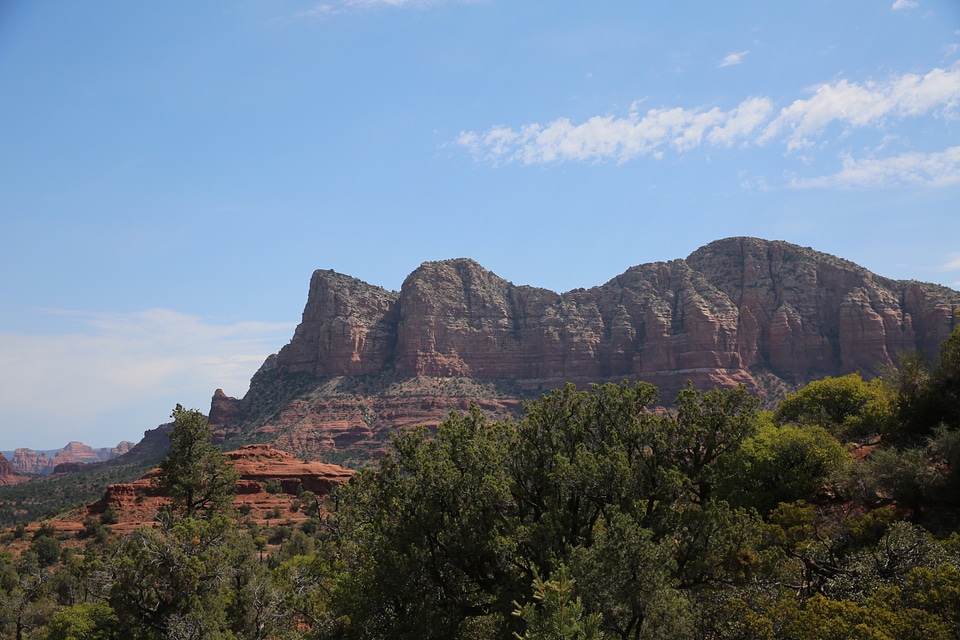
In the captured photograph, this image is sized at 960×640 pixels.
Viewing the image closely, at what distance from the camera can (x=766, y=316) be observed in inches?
7121

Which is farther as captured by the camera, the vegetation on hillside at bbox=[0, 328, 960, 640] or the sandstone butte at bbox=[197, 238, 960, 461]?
the sandstone butte at bbox=[197, 238, 960, 461]

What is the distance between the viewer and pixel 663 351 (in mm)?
187875

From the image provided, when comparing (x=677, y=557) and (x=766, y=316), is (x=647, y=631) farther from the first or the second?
(x=766, y=316)

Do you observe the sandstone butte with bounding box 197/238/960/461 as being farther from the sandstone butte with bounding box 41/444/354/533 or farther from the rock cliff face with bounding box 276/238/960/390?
the sandstone butte with bounding box 41/444/354/533

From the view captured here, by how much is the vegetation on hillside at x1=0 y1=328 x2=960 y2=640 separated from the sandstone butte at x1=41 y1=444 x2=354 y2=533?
44.3 m

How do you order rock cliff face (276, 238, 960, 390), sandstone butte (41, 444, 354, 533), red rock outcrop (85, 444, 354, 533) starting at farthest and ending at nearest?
rock cliff face (276, 238, 960, 390) < red rock outcrop (85, 444, 354, 533) < sandstone butte (41, 444, 354, 533)

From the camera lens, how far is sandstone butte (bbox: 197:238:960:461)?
161 m

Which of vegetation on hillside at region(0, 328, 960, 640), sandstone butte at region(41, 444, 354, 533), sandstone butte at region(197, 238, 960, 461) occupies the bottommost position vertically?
sandstone butte at region(41, 444, 354, 533)

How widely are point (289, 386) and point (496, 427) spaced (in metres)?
170

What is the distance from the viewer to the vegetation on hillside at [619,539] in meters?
16.0

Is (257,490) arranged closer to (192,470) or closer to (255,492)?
(255,492)

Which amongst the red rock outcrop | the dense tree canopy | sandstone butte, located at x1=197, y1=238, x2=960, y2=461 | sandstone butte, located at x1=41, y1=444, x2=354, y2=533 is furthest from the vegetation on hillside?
sandstone butte, located at x1=197, y1=238, x2=960, y2=461

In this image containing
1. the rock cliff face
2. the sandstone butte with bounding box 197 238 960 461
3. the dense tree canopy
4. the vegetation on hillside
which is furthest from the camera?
the rock cliff face

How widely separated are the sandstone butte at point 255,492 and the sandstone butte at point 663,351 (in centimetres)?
4862
